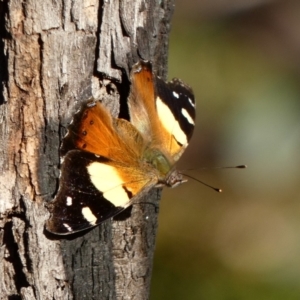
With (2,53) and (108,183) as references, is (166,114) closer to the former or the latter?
(108,183)

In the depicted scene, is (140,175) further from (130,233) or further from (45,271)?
(45,271)

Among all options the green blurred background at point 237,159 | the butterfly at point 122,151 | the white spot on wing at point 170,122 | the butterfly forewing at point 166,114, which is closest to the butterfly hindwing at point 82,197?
the butterfly at point 122,151

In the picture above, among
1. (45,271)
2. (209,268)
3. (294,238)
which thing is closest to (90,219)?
(45,271)

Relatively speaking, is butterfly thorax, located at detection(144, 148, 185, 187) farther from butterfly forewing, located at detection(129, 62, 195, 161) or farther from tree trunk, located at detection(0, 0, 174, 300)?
tree trunk, located at detection(0, 0, 174, 300)

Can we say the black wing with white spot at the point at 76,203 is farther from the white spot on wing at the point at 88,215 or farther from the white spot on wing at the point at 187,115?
the white spot on wing at the point at 187,115

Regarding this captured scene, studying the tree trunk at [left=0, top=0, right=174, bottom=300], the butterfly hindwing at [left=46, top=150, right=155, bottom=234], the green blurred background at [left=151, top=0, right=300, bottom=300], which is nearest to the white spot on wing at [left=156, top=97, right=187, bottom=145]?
the tree trunk at [left=0, top=0, right=174, bottom=300]

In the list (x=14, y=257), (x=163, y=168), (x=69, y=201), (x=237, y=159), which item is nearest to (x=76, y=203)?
(x=69, y=201)
